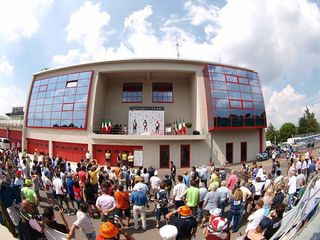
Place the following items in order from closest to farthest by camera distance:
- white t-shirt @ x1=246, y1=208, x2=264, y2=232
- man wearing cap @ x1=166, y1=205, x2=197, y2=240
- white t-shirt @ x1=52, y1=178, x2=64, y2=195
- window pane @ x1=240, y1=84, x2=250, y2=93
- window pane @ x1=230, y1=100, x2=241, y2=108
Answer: man wearing cap @ x1=166, y1=205, x2=197, y2=240 → white t-shirt @ x1=246, y1=208, x2=264, y2=232 → white t-shirt @ x1=52, y1=178, x2=64, y2=195 → window pane @ x1=230, y1=100, x2=241, y2=108 → window pane @ x1=240, y1=84, x2=250, y2=93

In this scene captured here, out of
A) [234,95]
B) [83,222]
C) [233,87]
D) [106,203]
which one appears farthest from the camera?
[233,87]

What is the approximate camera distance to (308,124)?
60.8 metres

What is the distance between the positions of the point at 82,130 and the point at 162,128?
795cm

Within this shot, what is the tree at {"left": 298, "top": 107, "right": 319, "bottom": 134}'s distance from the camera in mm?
59969

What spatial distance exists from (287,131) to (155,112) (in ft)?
201

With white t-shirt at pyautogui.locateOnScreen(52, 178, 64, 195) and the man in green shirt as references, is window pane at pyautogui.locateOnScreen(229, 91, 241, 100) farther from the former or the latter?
white t-shirt at pyautogui.locateOnScreen(52, 178, 64, 195)

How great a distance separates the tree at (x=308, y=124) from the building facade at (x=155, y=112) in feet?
138

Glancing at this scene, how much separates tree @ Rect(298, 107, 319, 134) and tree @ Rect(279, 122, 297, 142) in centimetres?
632

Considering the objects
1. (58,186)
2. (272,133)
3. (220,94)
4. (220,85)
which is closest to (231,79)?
(220,85)

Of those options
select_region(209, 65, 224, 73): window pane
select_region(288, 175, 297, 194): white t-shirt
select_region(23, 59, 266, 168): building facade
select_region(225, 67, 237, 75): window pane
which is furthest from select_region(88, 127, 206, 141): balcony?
select_region(288, 175, 297, 194): white t-shirt

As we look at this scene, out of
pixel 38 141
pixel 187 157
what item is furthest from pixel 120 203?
pixel 38 141

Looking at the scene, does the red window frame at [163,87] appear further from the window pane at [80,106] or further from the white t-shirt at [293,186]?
the white t-shirt at [293,186]

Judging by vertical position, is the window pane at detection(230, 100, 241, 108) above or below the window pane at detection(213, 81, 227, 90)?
below

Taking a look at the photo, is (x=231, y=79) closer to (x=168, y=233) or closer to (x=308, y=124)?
(x=168, y=233)
